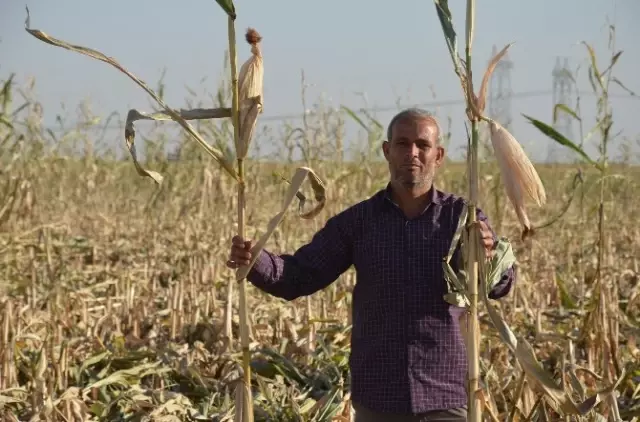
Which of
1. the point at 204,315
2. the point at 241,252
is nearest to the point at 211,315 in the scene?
the point at 204,315

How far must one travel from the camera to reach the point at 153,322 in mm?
3990

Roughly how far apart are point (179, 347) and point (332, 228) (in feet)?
5.27

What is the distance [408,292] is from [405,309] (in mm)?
42

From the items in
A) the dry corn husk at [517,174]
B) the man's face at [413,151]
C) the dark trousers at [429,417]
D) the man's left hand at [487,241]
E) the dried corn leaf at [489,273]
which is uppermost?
the man's face at [413,151]

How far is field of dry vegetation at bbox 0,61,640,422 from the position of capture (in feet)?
9.59

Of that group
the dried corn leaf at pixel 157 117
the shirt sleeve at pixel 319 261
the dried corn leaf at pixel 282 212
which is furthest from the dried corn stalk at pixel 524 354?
the shirt sleeve at pixel 319 261

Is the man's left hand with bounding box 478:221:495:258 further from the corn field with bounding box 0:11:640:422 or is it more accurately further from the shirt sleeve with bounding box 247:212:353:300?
the shirt sleeve with bounding box 247:212:353:300

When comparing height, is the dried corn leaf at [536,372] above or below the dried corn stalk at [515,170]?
below

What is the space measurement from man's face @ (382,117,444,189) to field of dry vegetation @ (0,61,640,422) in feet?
1.34

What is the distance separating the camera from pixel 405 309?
6.81 feet

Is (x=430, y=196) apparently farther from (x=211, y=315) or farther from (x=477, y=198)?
(x=211, y=315)

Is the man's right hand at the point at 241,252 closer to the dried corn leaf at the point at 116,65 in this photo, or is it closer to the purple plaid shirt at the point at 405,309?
the dried corn leaf at the point at 116,65

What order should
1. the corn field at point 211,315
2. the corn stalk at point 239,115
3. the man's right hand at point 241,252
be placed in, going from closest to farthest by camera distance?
the corn stalk at point 239,115 < the man's right hand at point 241,252 < the corn field at point 211,315

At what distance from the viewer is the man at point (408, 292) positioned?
205 centimetres
